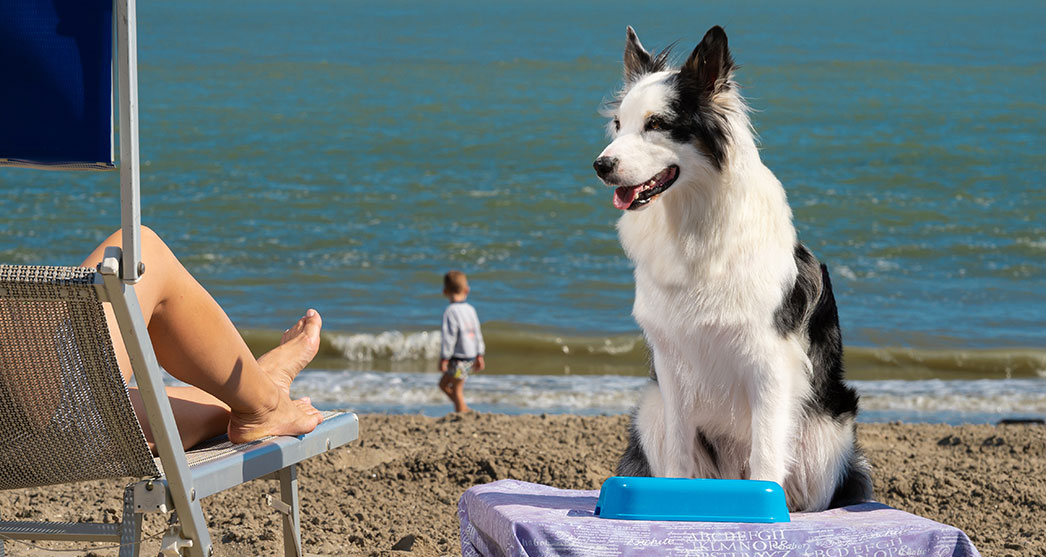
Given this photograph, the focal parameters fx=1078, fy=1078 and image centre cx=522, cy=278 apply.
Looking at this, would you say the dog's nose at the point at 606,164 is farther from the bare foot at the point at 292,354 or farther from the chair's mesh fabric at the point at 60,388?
the chair's mesh fabric at the point at 60,388

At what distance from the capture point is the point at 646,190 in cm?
265

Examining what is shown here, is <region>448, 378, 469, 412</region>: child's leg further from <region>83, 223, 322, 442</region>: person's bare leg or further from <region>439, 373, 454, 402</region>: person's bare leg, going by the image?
<region>83, 223, 322, 442</region>: person's bare leg

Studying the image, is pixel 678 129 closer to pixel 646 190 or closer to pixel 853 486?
pixel 646 190

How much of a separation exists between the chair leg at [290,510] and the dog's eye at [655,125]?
126cm

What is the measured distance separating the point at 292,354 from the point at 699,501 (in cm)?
129

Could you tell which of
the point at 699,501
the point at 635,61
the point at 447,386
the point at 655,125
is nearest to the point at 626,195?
the point at 655,125

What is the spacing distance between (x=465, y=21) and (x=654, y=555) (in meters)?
62.1

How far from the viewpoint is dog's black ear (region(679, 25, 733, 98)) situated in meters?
2.61

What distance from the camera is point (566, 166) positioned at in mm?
20297

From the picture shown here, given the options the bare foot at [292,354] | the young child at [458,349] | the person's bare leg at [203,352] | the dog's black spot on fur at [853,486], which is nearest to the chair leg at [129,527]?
the person's bare leg at [203,352]

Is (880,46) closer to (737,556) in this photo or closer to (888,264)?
(888,264)

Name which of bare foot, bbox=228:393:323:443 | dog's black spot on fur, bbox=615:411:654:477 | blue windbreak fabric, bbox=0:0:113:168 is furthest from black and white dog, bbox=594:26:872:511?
blue windbreak fabric, bbox=0:0:113:168

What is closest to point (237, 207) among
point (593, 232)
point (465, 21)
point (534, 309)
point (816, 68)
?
point (593, 232)

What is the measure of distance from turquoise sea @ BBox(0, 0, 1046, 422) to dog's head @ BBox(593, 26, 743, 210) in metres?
0.25
